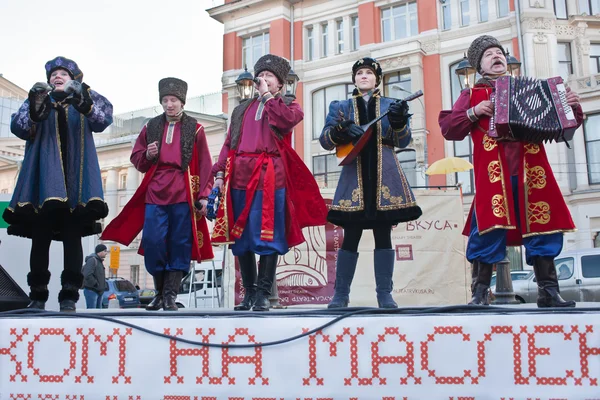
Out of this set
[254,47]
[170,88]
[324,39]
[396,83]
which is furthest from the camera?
[254,47]

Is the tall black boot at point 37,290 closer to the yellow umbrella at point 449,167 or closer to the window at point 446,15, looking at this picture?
the yellow umbrella at point 449,167

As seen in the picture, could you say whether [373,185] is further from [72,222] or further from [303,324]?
[72,222]

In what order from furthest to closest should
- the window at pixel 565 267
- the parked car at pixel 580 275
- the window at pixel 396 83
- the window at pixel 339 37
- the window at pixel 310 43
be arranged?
the window at pixel 310 43
the window at pixel 339 37
the window at pixel 396 83
the window at pixel 565 267
the parked car at pixel 580 275

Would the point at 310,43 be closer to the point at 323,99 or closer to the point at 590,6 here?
the point at 323,99

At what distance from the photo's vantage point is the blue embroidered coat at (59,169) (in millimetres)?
3846

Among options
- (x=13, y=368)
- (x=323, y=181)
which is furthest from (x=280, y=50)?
(x=13, y=368)

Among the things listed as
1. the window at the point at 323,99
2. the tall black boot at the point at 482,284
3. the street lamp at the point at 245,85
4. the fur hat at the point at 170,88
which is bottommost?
the tall black boot at the point at 482,284

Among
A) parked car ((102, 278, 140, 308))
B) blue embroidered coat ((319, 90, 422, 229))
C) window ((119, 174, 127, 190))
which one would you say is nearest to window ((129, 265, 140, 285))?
window ((119, 174, 127, 190))

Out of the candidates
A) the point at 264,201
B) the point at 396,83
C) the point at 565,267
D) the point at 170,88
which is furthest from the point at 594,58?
the point at 264,201

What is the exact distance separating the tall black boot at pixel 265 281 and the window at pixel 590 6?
23354mm

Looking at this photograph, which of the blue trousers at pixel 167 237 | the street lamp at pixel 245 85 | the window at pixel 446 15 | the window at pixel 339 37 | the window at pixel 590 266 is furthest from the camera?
the window at pixel 339 37

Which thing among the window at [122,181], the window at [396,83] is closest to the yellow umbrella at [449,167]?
the window at [396,83]

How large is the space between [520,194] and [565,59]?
70.7ft

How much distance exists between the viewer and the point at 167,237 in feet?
14.5
